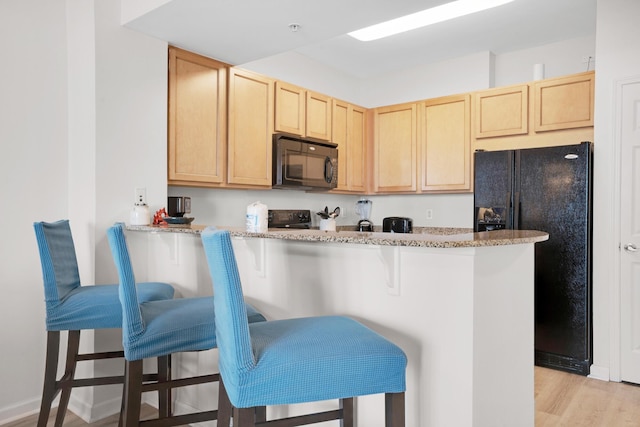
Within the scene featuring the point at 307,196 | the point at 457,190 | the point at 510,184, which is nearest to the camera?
the point at 510,184

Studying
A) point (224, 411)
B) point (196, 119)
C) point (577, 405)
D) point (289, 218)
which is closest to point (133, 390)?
point (224, 411)

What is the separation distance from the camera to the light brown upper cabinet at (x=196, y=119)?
267 cm

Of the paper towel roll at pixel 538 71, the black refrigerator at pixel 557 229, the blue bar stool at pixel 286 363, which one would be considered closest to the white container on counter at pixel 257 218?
the blue bar stool at pixel 286 363

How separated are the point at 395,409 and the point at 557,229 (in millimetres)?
2355

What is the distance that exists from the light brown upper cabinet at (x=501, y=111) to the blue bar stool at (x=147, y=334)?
303cm

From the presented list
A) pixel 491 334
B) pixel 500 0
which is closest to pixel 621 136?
pixel 500 0

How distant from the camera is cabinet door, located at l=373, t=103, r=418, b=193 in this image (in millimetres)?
4148

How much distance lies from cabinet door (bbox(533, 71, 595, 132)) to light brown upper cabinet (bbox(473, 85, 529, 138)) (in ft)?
0.33

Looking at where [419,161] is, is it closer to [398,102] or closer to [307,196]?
[398,102]

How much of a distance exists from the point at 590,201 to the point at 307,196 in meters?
2.40

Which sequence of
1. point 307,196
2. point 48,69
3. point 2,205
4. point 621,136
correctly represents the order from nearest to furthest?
1. point 2,205
2. point 48,69
3. point 621,136
4. point 307,196

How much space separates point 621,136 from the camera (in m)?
2.77

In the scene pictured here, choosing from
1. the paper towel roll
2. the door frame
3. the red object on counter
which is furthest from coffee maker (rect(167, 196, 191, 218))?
the paper towel roll

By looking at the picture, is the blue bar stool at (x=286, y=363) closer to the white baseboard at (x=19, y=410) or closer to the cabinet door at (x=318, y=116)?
the white baseboard at (x=19, y=410)
